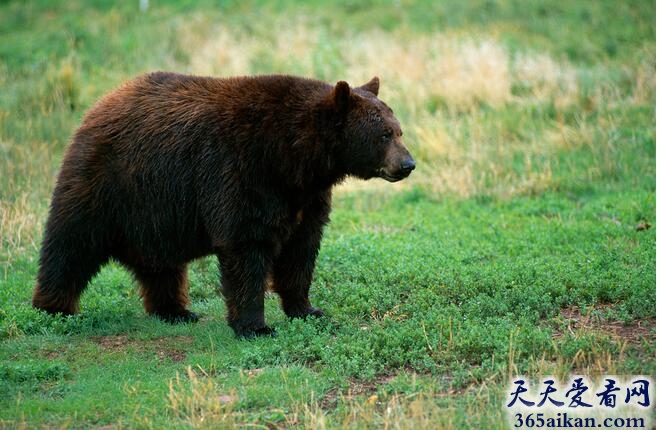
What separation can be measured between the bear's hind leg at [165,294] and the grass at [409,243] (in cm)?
23

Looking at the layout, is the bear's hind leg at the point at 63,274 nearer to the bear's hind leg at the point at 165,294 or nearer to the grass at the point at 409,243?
the grass at the point at 409,243

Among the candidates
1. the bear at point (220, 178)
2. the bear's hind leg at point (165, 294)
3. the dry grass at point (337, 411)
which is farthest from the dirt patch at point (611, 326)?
the bear's hind leg at point (165, 294)

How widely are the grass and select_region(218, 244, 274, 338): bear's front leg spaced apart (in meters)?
0.20

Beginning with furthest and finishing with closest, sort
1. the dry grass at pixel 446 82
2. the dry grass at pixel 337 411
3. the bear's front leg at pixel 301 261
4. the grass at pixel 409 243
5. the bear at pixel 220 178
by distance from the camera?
the dry grass at pixel 446 82 < the bear's front leg at pixel 301 261 < the bear at pixel 220 178 < the grass at pixel 409 243 < the dry grass at pixel 337 411

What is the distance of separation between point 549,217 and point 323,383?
6.11 meters

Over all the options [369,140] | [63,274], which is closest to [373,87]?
[369,140]

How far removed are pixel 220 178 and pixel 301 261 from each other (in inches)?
45.1

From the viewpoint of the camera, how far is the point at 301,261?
8.65 meters

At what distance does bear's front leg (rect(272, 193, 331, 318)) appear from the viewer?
8.51m

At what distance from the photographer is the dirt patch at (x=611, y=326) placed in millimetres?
7638

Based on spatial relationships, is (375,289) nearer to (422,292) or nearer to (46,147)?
(422,292)

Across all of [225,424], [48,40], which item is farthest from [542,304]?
[48,40]

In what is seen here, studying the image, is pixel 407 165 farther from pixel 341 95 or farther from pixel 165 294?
pixel 165 294

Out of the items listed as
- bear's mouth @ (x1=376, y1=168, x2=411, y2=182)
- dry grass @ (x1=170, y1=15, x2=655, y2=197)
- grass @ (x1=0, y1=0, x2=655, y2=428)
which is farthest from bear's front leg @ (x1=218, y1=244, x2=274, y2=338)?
dry grass @ (x1=170, y1=15, x2=655, y2=197)
